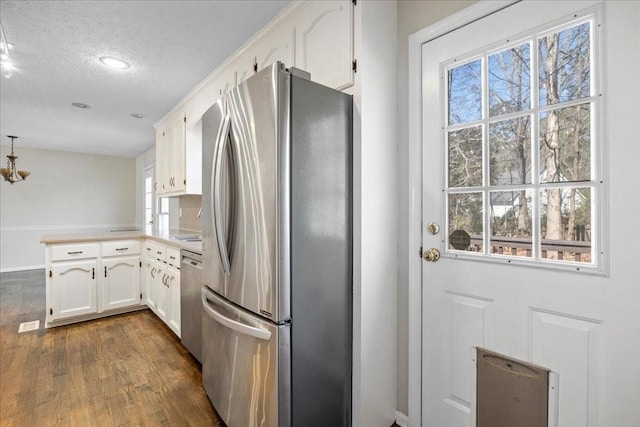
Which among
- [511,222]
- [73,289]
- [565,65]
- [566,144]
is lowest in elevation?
[73,289]

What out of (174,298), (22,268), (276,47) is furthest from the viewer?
(22,268)

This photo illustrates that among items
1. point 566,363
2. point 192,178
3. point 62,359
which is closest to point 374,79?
point 566,363

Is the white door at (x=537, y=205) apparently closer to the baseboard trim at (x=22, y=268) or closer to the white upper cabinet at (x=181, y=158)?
the white upper cabinet at (x=181, y=158)

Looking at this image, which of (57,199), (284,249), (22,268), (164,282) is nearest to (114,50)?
(164,282)

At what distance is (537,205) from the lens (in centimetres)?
119

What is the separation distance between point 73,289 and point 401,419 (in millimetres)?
3290

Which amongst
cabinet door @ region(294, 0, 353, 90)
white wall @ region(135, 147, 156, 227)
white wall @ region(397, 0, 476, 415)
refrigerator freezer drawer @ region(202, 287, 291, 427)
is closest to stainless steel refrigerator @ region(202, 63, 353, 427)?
refrigerator freezer drawer @ region(202, 287, 291, 427)

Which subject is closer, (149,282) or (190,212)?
(149,282)

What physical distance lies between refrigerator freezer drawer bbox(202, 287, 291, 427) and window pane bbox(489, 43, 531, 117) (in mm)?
1296

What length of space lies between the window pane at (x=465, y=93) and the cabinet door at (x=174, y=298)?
2.30m

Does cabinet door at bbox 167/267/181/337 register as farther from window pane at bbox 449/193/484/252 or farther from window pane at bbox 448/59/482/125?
window pane at bbox 448/59/482/125

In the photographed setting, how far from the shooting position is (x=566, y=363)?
43.9 inches

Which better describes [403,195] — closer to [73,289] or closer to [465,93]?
[465,93]

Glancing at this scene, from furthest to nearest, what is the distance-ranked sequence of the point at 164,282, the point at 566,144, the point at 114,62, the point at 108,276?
1. the point at 108,276
2. the point at 164,282
3. the point at 114,62
4. the point at 566,144
